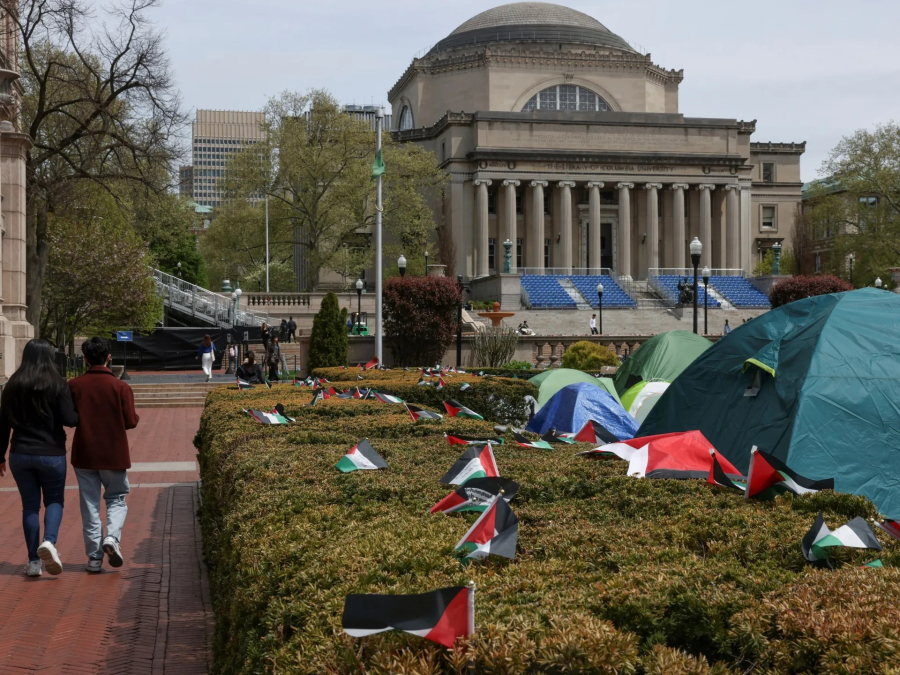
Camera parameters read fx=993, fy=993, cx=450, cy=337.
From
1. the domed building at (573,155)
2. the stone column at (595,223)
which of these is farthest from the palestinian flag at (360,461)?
the stone column at (595,223)

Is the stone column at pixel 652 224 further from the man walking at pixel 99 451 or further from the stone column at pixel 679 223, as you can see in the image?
the man walking at pixel 99 451

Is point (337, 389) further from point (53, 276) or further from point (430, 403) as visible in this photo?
point (53, 276)

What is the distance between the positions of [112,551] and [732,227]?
70.2 metres

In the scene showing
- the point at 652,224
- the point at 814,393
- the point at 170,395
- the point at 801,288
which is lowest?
the point at 170,395

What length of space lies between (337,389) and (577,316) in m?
41.1

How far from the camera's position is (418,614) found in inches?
127

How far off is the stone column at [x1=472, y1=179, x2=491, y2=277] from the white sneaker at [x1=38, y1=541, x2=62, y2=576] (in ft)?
205

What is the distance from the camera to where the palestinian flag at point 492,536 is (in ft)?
14.1

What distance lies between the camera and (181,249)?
284 ft

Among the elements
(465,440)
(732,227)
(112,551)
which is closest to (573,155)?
(732,227)

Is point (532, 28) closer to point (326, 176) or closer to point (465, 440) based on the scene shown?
point (326, 176)

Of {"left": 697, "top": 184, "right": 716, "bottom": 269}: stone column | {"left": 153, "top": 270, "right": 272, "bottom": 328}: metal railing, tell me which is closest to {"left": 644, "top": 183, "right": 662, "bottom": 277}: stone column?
{"left": 697, "top": 184, "right": 716, "bottom": 269}: stone column

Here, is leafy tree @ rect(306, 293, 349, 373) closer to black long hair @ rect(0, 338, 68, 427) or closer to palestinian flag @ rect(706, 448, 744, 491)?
black long hair @ rect(0, 338, 68, 427)

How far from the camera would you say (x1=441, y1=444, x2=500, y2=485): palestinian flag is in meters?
6.32
